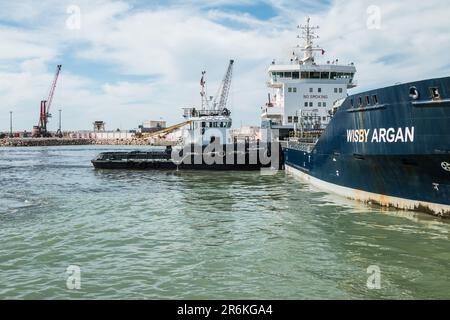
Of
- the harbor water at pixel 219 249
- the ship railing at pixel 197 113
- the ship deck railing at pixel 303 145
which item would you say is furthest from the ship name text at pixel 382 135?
the ship railing at pixel 197 113

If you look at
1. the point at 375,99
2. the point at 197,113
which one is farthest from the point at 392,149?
the point at 197,113

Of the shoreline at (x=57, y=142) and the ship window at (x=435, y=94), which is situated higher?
the shoreline at (x=57, y=142)

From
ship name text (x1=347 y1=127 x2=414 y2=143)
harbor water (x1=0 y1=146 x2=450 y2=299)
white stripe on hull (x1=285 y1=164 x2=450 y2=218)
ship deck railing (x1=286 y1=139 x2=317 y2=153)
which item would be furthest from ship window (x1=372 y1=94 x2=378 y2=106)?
ship deck railing (x1=286 y1=139 x2=317 y2=153)

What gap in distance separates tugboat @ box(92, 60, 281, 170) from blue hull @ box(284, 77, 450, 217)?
58.8ft

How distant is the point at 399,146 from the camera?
1619cm

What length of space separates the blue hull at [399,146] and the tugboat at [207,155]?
706 inches

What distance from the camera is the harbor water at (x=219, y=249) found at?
370 inches

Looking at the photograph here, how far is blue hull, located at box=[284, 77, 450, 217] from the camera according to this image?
1482 centimetres

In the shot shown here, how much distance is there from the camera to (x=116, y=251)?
40.1ft

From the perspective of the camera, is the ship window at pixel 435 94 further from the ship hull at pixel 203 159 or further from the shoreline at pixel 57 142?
the shoreline at pixel 57 142

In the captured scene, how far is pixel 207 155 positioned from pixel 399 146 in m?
24.4

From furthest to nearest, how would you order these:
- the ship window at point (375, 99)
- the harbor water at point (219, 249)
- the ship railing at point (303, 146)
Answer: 1. the ship railing at point (303, 146)
2. the ship window at point (375, 99)
3. the harbor water at point (219, 249)

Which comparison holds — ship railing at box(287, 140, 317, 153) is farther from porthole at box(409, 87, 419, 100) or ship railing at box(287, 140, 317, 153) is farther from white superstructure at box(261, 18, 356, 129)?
porthole at box(409, 87, 419, 100)
